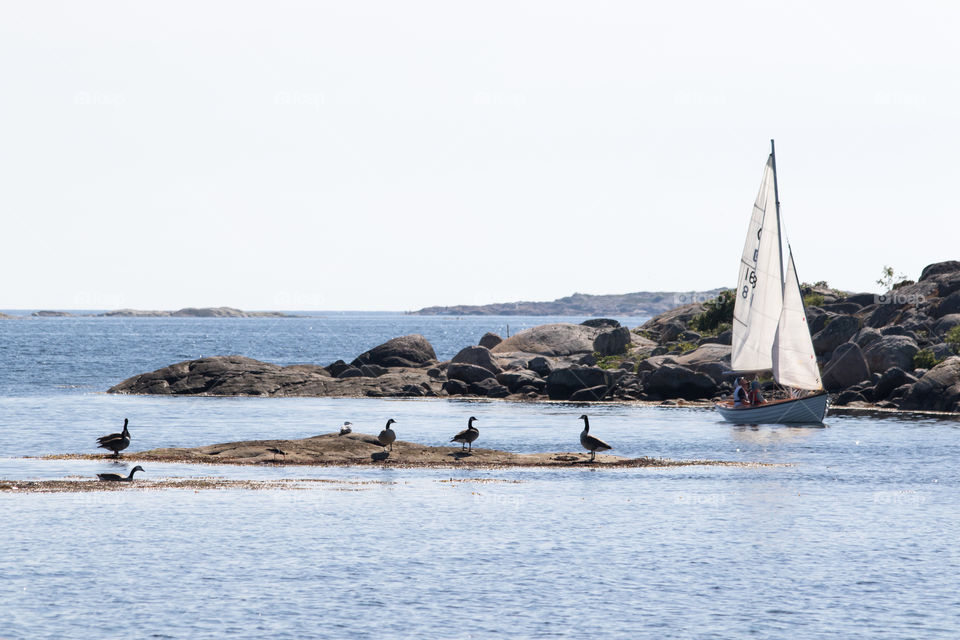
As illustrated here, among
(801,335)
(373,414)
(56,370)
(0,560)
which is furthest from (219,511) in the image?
(56,370)

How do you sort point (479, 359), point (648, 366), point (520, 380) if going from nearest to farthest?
point (648, 366), point (520, 380), point (479, 359)

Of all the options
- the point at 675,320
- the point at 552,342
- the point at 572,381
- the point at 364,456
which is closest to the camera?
the point at 364,456

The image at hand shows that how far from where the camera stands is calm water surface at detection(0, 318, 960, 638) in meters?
19.1

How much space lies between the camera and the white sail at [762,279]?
62469mm

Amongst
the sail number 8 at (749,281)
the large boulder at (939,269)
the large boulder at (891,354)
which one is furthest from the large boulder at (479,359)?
the large boulder at (939,269)

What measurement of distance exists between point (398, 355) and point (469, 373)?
10.9 meters

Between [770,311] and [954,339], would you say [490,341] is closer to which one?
[770,311]

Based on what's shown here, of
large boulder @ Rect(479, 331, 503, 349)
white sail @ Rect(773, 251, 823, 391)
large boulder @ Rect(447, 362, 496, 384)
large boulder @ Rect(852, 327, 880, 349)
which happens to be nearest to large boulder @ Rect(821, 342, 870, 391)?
large boulder @ Rect(852, 327, 880, 349)

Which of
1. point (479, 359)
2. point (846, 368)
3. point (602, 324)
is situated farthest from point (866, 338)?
point (602, 324)

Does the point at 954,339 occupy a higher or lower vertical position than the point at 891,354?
higher

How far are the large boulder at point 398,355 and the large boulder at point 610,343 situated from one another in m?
12.7

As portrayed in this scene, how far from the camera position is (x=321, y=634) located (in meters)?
18.1

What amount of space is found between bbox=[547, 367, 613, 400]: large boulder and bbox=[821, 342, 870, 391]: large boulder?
44.3 feet

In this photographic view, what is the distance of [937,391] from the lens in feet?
202
